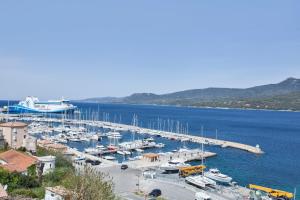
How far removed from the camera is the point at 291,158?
67000mm

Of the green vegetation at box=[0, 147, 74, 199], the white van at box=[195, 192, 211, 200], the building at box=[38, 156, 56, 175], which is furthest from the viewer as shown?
the building at box=[38, 156, 56, 175]

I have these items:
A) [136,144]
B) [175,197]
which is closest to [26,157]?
[175,197]

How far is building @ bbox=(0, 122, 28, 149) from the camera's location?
143 feet

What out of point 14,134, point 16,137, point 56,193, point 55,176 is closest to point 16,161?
point 55,176

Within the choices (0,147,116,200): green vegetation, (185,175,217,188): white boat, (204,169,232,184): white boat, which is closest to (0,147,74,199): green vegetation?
(0,147,116,200): green vegetation

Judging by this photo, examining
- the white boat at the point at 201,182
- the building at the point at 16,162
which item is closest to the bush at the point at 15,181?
the building at the point at 16,162

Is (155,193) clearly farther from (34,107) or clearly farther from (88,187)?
(34,107)

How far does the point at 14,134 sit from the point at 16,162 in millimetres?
11189

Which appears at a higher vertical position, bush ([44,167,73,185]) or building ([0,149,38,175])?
building ([0,149,38,175])

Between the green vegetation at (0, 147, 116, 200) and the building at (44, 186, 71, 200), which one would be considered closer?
the green vegetation at (0, 147, 116, 200)

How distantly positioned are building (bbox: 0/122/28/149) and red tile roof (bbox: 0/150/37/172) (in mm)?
8622

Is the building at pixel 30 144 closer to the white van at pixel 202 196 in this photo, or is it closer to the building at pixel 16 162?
the building at pixel 16 162

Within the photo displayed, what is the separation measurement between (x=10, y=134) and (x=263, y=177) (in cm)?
3336

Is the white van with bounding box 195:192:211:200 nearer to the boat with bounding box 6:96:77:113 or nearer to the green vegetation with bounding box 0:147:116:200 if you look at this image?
the green vegetation with bounding box 0:147:116:200
